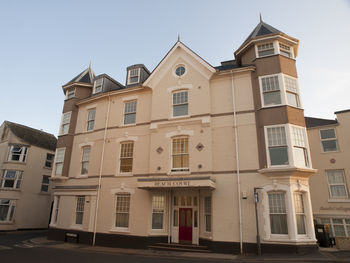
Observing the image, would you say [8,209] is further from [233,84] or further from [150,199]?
[233,84]

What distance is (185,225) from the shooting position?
1532 cm

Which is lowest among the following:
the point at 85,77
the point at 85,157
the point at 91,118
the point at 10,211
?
the point at 10,211

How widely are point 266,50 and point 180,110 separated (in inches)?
289

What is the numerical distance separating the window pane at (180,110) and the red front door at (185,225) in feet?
22.1

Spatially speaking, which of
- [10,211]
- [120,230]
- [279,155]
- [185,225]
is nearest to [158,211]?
[185,225]

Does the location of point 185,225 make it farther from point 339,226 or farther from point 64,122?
point 64,122

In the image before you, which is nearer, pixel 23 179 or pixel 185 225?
pixel 185 225

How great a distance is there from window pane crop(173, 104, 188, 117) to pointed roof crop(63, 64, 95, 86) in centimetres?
1136

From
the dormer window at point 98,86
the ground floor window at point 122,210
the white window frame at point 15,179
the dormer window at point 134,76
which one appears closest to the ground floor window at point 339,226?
the ground floor window at point 122,210

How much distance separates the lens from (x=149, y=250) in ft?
48.5

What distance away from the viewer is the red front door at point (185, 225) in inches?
590

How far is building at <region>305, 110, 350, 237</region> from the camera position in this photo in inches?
737

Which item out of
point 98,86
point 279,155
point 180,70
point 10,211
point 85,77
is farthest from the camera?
point 10,211

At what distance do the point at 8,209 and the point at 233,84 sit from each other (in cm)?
2808
